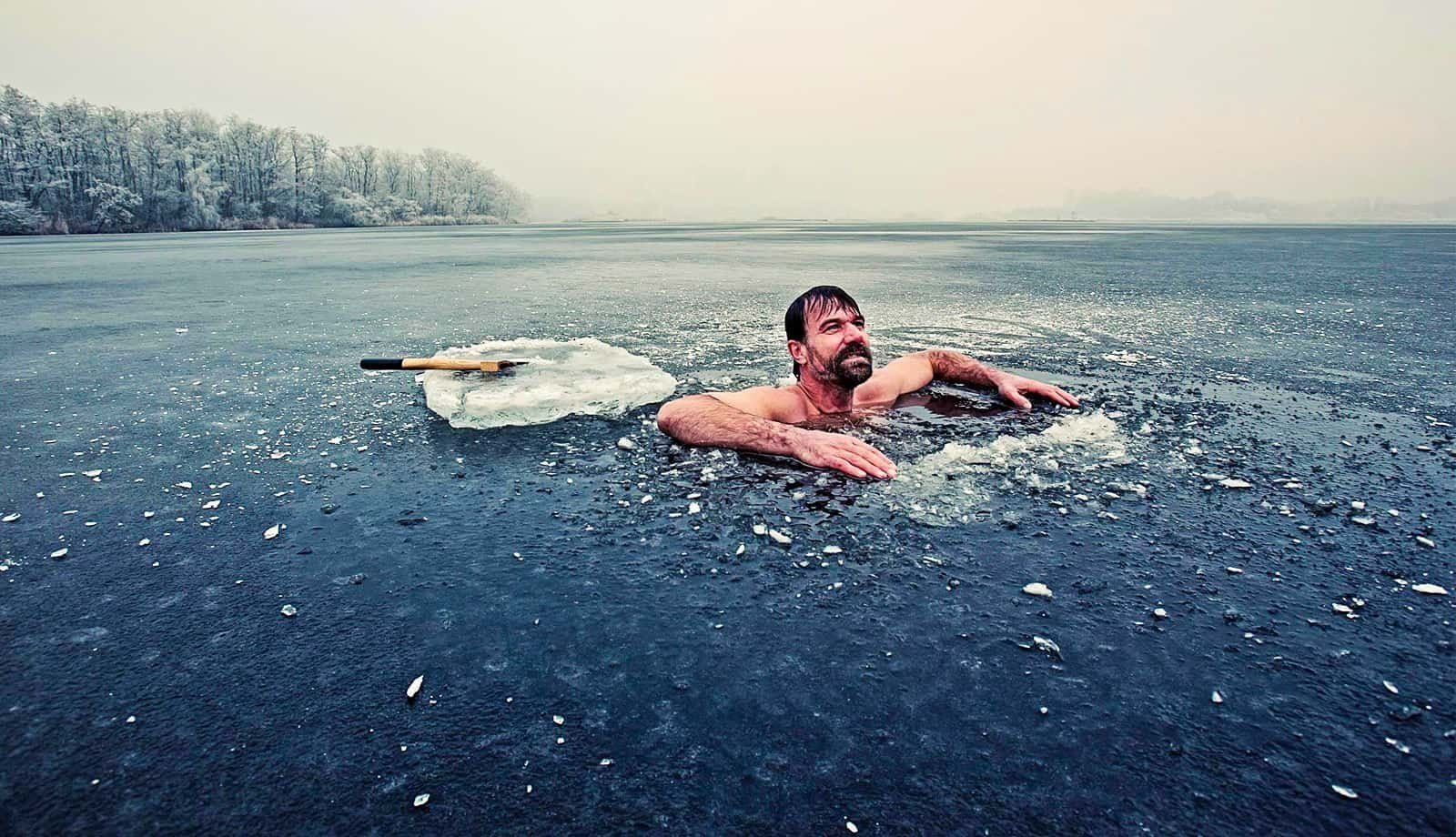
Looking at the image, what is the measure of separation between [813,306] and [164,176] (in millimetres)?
79637

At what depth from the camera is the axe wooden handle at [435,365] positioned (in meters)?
5.92

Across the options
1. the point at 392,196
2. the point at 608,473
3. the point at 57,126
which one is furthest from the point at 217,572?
the point at 392,196

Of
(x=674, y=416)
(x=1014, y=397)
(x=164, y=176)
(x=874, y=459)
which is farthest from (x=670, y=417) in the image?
(x=164, y=176)

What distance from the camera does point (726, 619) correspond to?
2732 millimetres

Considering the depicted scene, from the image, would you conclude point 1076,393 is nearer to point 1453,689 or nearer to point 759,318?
point 1453,689

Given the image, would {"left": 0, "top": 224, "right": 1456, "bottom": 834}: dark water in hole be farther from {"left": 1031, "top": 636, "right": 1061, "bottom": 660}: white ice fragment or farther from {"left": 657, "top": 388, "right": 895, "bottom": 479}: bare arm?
{"left": 657, "top": 388, "right": 895, "bottom": 479}: bare arm

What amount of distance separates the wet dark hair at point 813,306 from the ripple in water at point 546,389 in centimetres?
124

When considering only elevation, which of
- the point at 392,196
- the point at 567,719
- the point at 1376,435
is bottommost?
the point at 567,719

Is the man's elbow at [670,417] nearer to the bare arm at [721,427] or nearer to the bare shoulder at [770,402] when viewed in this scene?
the bare arm at [721,427]

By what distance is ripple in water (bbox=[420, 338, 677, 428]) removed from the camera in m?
5.41

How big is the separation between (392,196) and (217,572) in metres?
96.9

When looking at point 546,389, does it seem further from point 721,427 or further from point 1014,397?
point 1014,397

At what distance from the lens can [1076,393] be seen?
6176 millimetres

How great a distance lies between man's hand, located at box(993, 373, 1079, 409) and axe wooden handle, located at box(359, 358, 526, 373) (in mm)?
4064
